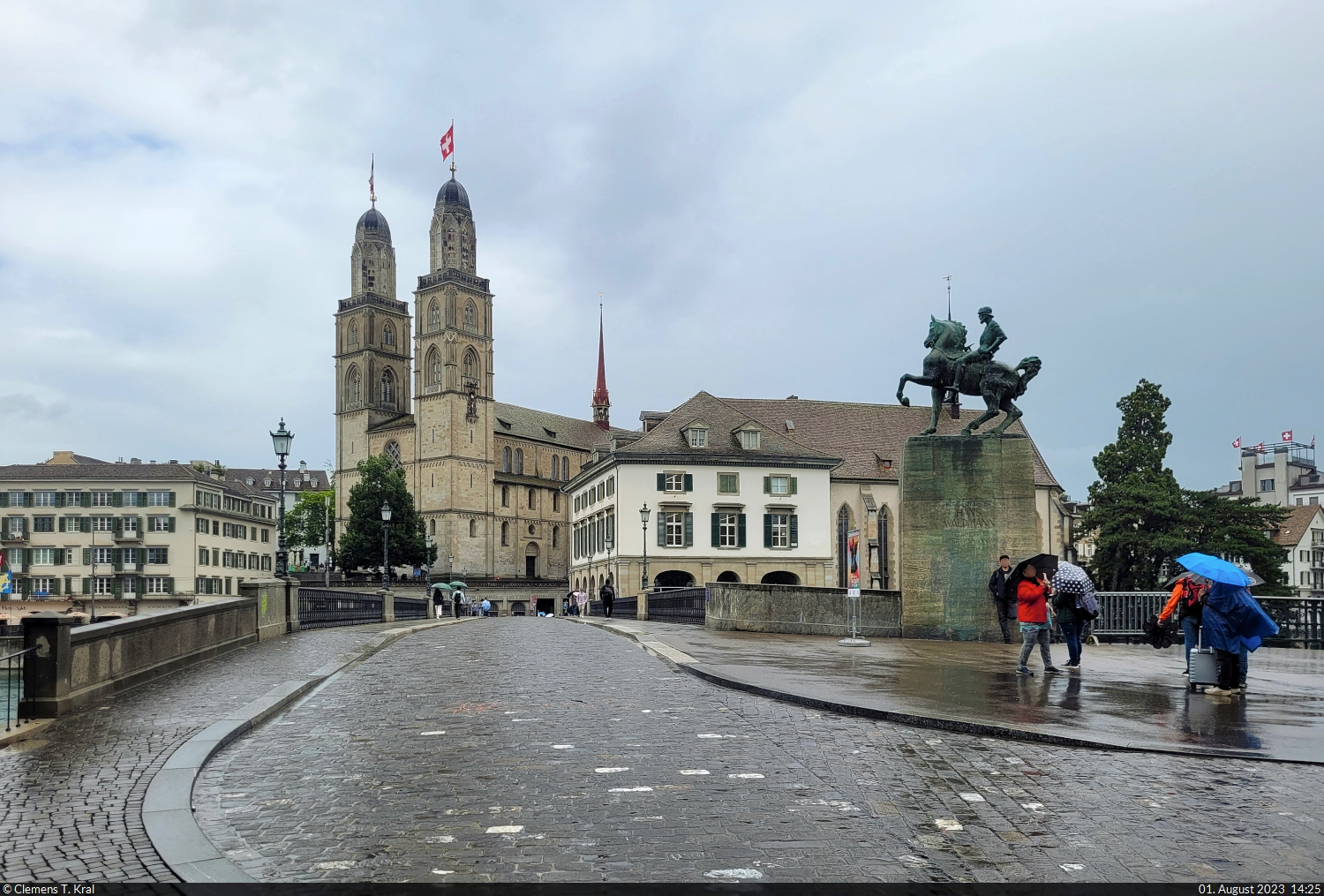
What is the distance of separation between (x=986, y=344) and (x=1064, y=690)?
1172cm

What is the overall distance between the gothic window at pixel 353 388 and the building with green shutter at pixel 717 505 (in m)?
64.1

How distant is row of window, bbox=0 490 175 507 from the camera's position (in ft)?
300

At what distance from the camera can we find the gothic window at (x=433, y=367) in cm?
12038

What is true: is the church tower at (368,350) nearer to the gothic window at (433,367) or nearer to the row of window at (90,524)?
the gothic window at (433,367)

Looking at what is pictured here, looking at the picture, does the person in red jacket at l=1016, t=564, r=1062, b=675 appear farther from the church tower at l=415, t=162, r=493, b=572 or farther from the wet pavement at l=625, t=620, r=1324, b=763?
the church tower at l=415, t=162, r=493, b=572

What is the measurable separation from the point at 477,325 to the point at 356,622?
93.1 meters

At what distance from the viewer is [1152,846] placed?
233 inches

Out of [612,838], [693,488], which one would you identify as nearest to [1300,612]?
[612,838]

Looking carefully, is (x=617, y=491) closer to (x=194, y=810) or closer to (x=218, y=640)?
(x=218, y=640)

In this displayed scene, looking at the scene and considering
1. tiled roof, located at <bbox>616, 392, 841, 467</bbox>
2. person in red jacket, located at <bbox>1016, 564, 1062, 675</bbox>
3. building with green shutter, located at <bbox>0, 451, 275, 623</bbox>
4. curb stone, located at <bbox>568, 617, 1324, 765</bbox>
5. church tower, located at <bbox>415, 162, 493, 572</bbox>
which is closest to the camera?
curb stone, located at <bbox>568, 617, 1324, 765</bbox>

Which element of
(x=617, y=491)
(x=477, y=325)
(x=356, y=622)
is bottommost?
(x=356, y=622)

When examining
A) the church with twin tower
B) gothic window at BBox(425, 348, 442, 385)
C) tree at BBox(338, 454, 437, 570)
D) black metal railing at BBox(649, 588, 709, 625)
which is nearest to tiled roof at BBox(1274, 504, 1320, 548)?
the church with twin tower

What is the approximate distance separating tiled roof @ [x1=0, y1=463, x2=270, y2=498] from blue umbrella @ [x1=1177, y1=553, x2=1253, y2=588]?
91479 mm

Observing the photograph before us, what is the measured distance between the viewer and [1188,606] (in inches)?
530
